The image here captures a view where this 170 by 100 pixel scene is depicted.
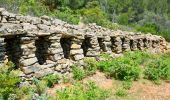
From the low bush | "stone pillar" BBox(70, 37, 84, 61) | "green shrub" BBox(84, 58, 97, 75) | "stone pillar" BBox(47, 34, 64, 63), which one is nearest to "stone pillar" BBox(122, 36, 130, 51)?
the low bush

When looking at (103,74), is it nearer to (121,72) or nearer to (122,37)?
(121,72)

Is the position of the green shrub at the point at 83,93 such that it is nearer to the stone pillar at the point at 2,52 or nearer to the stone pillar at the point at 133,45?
the stone pillar at the point at 2,52

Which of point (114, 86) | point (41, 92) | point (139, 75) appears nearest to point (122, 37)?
point (139, 75)

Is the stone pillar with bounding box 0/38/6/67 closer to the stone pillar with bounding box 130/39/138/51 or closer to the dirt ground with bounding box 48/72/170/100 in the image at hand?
the dirt ground with bounding box 48/72/170/100

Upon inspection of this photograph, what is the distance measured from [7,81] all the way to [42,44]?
3.03 meters

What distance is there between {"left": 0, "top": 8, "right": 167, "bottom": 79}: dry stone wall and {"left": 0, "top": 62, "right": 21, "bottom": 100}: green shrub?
543 millimetres

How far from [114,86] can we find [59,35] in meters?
2.74

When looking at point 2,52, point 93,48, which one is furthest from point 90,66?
point 2,52

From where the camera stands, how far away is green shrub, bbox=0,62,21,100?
403 inches

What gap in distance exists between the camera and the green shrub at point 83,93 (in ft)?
36.6

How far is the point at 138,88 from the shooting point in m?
13.7

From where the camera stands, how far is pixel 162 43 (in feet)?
101

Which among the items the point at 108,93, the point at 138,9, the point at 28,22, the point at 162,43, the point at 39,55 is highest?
the point at 28,22

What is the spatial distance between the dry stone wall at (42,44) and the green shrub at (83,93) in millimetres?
981
